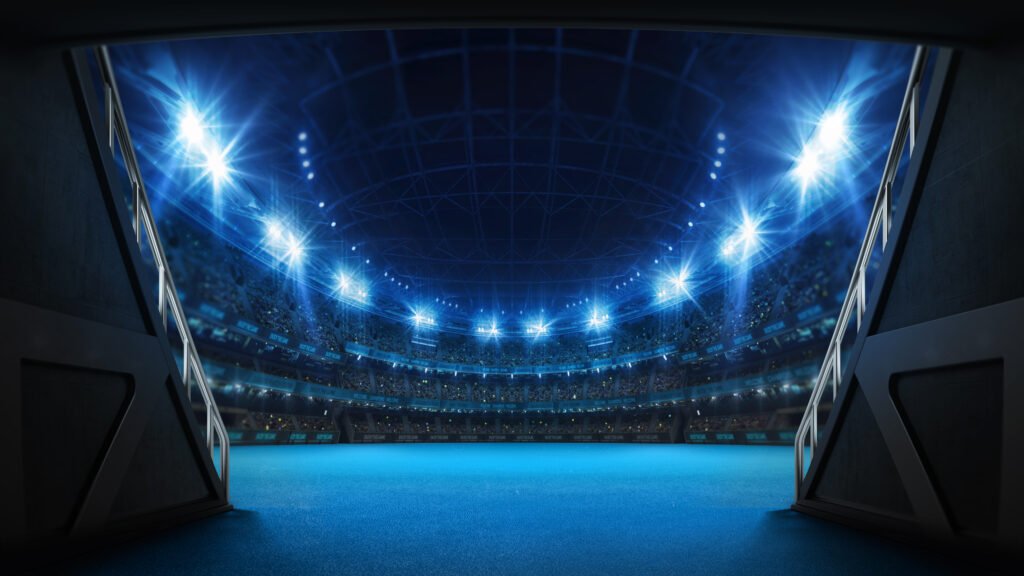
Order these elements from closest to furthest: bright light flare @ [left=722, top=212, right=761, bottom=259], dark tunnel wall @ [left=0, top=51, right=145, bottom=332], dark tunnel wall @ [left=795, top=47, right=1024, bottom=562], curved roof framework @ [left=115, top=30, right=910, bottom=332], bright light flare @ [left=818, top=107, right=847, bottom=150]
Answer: dark tunnel wall @ [left=795, top=47, right=1024, bottom=562] → dark tunnel wall @ [left=0, top=51, right=145, bottom=332] → curved roof framework @ [left=115, top=30, right=910, bottom=332] → bright light flare @ [left=818, top=107, right=847, bottom=150] → bright light flare @ [left=722, top=212, right=761, bottom=259]

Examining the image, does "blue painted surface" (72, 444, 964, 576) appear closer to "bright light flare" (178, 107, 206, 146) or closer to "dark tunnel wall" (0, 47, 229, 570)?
"dark tunnel wall" (0, 47, 229, 570)

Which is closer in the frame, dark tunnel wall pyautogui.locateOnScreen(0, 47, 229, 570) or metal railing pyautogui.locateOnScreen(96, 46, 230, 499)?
dark tunnel wall pyautogui.locateOnScreen(0, 47, 229, 570)

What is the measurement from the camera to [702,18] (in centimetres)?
362

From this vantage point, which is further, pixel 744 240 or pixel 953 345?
pixel 744 240

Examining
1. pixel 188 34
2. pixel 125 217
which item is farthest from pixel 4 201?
pixel 188 34

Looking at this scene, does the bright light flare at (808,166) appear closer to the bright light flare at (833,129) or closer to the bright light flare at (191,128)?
the bright light flare at (833,129)

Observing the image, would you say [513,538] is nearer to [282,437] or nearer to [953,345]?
[953,345]

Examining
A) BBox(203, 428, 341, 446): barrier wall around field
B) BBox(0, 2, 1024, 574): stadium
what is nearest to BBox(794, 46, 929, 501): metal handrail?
BBox(0, 2, 1024, 574): stadium

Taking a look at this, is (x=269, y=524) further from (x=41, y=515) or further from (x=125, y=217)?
(x=125, y=217)

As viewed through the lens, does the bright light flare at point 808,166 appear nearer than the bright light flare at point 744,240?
Yes

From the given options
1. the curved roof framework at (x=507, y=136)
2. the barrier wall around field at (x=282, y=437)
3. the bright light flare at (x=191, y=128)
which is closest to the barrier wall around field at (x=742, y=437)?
the curved roof framework at (x=507, y=136)

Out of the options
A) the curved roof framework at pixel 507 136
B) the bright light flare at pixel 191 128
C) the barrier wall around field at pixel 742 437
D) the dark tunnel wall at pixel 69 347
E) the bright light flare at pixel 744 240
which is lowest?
the dark tunnel wall at pixel 69 347

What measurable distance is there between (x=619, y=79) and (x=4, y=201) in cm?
1948

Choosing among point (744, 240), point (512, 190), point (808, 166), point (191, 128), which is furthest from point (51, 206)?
point (744, 240)
